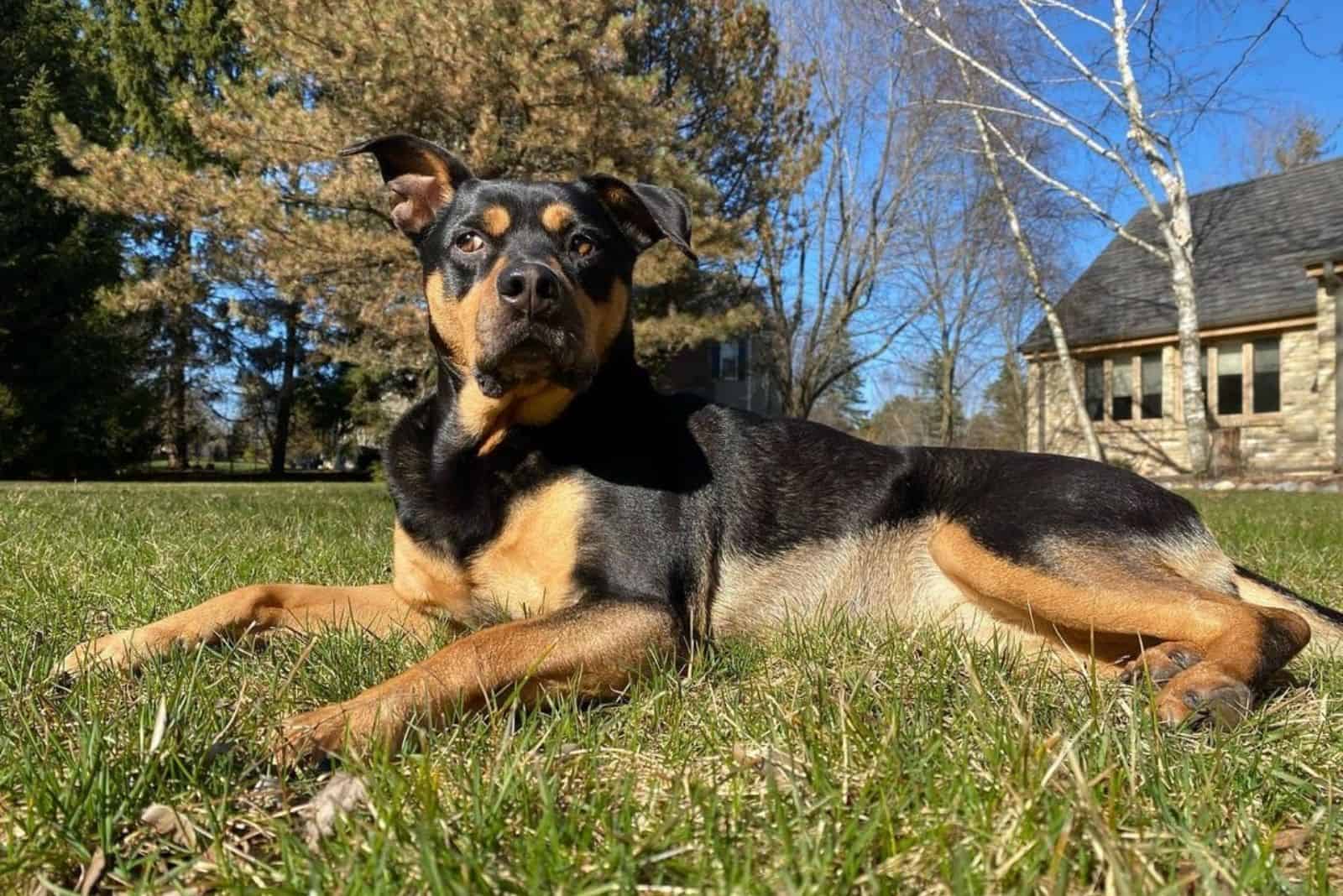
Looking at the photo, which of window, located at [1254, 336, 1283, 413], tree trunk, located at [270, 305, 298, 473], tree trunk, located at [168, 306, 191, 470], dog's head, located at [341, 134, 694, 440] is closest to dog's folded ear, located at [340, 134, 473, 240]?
dog's head, located at [341, 134, 694, 440]

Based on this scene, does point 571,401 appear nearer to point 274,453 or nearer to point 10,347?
point 10,347

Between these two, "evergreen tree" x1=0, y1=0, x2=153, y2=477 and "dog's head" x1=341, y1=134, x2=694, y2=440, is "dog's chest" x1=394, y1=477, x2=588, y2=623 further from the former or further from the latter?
"evergreen tree" x1=0, y1=0, x2=153, y2=477

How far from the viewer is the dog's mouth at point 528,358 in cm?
323

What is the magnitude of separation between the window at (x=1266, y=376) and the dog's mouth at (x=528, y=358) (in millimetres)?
27249

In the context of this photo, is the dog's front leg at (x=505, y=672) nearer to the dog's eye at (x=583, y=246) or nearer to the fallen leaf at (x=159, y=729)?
the fallen leaf at (x=159, y=729)

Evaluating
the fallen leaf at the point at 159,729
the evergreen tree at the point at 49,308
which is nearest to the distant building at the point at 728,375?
the evergreen tree at the point at 49,308

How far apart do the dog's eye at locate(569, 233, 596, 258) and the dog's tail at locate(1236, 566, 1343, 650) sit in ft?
9.44

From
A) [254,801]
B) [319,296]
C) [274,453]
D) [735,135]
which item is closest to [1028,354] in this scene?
[735,135]

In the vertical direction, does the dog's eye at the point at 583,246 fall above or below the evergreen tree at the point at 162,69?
below

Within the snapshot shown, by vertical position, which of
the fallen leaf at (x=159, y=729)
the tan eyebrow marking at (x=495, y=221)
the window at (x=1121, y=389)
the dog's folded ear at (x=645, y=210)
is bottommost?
the fallen leaf at (x=159, y=729)

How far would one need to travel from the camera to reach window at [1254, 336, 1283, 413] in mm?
24844

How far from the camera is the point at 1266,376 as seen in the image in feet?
82.4

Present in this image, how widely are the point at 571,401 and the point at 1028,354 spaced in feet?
101

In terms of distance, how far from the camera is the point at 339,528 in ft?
22.9
